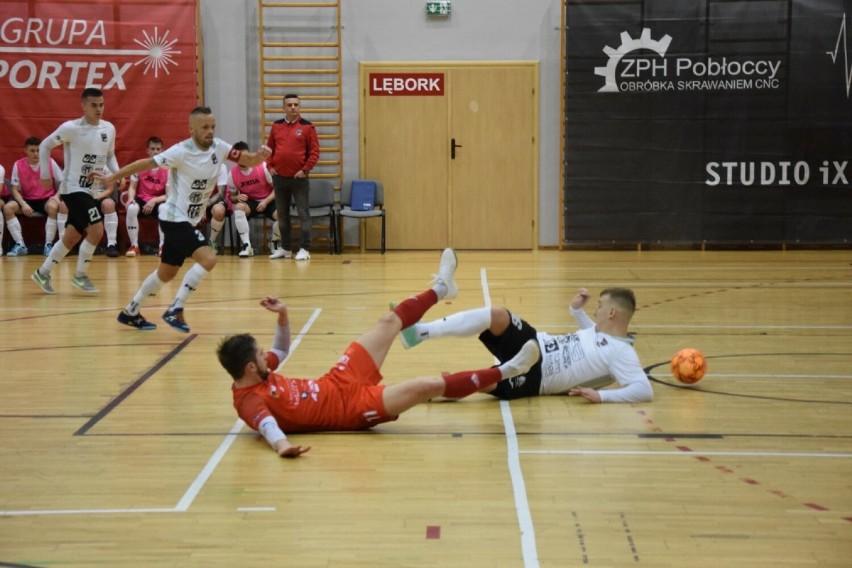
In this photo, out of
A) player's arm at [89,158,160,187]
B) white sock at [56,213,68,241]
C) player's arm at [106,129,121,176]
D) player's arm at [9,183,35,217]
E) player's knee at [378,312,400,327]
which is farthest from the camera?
white sock at [56,213,68,241]

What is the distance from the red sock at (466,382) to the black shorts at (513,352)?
611 mm

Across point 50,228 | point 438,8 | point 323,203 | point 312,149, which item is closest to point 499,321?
point 312,149

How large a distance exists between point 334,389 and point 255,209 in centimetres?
1085

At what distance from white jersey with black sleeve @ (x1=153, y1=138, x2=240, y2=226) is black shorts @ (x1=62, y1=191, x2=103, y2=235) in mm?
2632

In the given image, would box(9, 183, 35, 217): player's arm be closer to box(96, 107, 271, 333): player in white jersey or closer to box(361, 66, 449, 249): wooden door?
box(361, 66, 449, 249): wooden door

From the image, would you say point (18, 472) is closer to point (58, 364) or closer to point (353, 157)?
point (58, 364)

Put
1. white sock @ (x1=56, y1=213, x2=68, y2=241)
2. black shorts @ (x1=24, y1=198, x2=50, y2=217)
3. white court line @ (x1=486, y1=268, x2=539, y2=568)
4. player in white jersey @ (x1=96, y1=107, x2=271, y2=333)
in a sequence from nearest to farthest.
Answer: white court line @ (x1=486, y1=268, x2=539, y2=568) < player in white jersey @ (x1=96, y1=107, x2=271, y2=333) < white sock @ (x1=56, y1=213, x2=68, y2=241) < black shorts @ (x1=24, y1=198, x2=50, y2=217)

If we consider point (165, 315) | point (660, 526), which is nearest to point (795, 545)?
point (660, 526)

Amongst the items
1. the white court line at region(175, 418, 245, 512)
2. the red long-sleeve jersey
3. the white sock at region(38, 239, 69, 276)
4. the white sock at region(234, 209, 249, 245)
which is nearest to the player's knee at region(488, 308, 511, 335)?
the white court line at region(175, 418, 245, 512)

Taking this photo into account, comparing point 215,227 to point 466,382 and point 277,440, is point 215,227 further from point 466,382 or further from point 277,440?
point 277,440

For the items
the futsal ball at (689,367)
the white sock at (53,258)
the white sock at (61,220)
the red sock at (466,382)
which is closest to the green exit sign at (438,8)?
the white sock at (61,220)

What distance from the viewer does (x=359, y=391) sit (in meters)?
5.94

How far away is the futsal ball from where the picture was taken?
7.14 metres

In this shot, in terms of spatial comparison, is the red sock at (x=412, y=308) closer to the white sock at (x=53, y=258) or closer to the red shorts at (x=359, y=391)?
the red shorts at (x=359, y=391)
